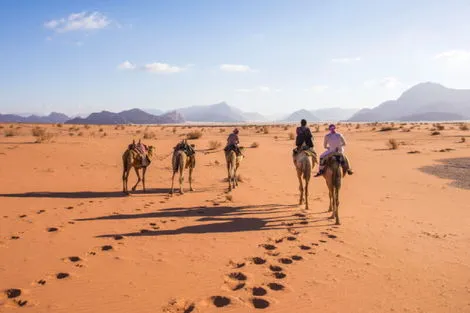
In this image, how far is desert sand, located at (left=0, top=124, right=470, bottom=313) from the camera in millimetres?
5367

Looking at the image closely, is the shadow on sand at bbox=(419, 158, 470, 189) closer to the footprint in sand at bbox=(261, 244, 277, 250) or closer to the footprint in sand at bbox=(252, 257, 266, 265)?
the footprint in sand at bbox=(261, 244, 277, 250)

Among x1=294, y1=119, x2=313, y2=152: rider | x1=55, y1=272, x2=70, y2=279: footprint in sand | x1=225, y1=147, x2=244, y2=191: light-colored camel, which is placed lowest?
x1=55, y1=272, x2=70, y2=279: footprint in sand

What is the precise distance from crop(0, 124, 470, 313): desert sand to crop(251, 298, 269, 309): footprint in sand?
0.02 meters

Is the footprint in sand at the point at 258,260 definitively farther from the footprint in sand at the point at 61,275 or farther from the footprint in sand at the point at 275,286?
the footprint in sand at the point at 61,275

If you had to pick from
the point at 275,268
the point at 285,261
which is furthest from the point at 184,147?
the point at 275,268

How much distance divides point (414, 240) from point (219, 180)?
949cm


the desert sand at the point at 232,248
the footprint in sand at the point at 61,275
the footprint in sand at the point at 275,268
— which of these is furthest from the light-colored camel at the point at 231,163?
the footprint in sand at the point at 61,275

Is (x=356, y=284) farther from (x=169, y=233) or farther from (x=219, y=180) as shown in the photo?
(x=219, y=180)

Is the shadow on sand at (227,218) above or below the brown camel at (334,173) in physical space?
below

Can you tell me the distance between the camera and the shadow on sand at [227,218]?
28.7ft

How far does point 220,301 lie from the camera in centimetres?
529

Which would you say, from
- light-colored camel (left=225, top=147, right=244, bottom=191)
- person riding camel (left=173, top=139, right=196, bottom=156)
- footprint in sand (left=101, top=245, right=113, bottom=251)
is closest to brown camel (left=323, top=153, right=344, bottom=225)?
light-colored camel (left=225, top=147, right=244, bottom=191)

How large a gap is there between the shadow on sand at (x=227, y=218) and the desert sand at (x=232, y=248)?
2.0 inches

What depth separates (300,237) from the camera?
823cm
